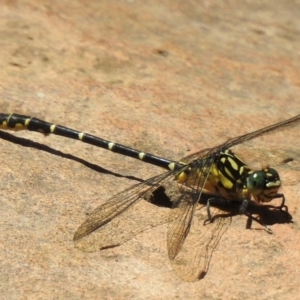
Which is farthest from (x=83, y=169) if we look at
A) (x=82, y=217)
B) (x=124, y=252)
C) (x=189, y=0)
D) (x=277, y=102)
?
(x=189, y=0)

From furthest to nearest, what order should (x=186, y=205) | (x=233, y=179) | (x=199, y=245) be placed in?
(x=233, y=179) < (x=186, y=205) < (x=199, y=245)

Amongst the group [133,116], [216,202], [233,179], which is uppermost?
[233,179]

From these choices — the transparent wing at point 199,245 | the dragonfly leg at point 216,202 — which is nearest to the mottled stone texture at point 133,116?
the transparent wing at point 199,245

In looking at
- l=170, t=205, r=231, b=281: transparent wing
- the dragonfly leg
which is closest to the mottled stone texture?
l=170, t=205, r=231, b=281: transparent wing

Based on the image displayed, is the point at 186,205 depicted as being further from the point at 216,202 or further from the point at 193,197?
the point at 216,202

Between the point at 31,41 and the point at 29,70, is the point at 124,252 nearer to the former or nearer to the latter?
the point at 29,70

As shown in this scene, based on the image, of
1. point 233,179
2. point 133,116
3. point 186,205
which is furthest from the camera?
point 133,116

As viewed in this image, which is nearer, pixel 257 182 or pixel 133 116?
pixel 257 182

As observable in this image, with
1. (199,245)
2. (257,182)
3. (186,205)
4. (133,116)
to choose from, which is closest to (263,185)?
(257,182)

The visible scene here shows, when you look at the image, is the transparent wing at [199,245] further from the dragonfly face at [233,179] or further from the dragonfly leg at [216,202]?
the dragonfly face at [233,179]
